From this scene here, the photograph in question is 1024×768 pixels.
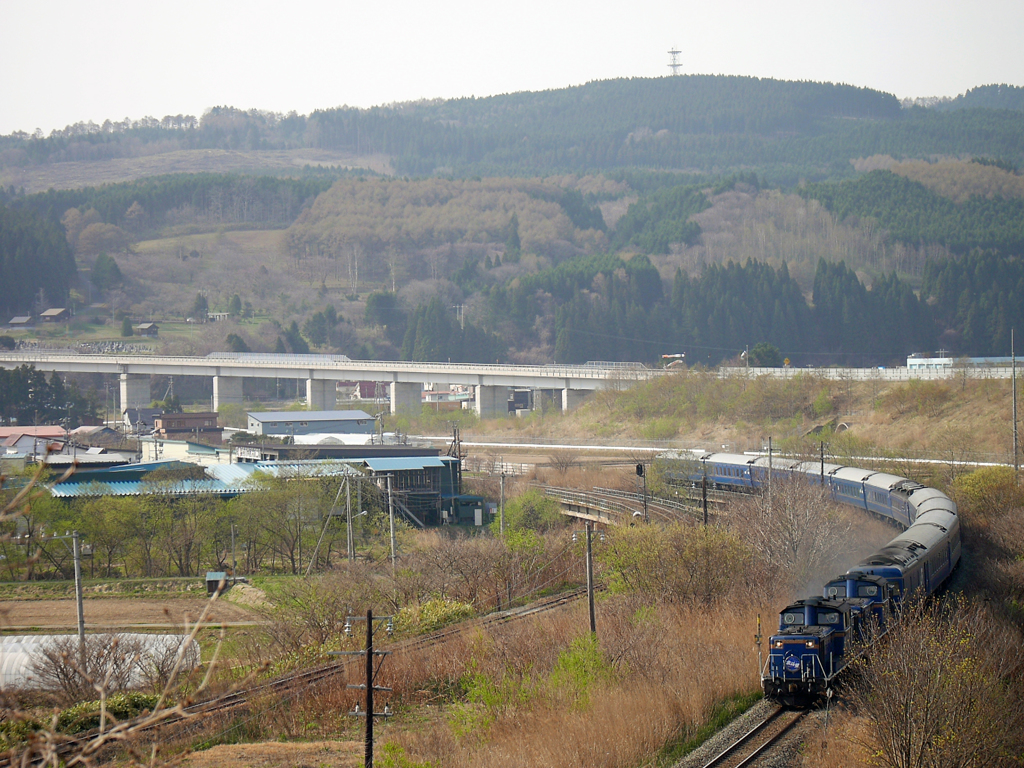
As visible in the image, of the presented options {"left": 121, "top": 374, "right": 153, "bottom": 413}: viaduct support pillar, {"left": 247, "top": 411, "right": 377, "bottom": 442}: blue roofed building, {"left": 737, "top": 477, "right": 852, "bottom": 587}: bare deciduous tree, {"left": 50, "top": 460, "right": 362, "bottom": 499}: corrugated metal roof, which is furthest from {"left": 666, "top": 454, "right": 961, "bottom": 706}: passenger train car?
{"left": 121, "top": 374, "right": 153, "bottom": 413}: viaduct support pillar

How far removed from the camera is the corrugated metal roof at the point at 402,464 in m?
52.3

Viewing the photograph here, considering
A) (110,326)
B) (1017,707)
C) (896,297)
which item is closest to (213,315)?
(110,326)

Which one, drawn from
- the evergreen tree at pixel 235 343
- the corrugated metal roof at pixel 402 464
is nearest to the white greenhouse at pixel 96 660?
the corrugated metal roof at pixel 402 464

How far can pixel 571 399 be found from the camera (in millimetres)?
94562

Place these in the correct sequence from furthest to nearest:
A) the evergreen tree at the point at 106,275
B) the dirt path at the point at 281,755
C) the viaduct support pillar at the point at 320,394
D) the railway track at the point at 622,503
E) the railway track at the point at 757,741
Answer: the evergreen tree at the point at 106,275 → the viaduct support pillar at the point at 320,394 → the railway track at the point at 622,503 → the dirt path at the point at 281,755 → the railway track at the point at 757,741

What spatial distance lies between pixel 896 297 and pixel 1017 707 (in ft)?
409

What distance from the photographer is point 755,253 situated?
167 m

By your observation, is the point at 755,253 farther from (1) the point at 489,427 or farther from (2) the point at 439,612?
(2) the point at 439,612

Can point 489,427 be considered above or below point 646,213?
below

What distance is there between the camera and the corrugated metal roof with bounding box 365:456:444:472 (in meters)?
52.3

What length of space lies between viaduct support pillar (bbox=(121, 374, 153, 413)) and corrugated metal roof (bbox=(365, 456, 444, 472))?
70614 millimetres

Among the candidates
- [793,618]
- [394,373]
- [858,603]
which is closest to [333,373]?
[394,373]

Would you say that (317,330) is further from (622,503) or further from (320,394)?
(622,503)

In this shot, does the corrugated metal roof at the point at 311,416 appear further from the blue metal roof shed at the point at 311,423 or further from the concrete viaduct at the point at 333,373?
the concrete viaduct at the point at 333,373
